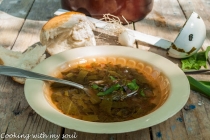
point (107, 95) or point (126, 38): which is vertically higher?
point (107, 95)

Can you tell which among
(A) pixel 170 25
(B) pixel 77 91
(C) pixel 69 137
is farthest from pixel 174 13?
(C) pixel 69 137

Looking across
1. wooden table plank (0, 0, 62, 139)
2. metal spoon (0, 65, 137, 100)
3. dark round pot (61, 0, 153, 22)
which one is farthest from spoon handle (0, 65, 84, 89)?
dark round pot (61, 0, 153, 22)

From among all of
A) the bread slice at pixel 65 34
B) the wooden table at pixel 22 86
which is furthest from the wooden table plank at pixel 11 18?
the bread slice at pixel 65 34

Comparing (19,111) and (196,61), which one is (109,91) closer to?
(19,111)

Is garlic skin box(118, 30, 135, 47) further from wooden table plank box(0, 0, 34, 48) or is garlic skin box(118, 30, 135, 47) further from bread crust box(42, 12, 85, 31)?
wooden table plank box(0, 0, 34, 48)

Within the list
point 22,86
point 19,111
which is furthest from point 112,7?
point 19,111

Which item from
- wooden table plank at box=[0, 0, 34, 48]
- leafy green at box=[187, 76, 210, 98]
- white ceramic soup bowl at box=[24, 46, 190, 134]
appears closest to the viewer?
white ceramic soup bowl at box=[24, 46, 190, 134]
